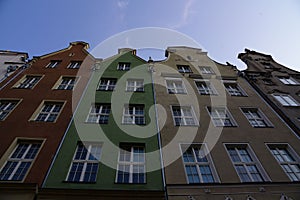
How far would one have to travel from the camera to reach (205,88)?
18.8 meters

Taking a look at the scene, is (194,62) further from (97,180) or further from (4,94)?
(4,94)

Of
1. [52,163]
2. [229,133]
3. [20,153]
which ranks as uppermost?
[229,133]

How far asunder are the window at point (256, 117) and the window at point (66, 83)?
14.8 metres

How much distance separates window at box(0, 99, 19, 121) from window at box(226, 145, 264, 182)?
15.6 metres

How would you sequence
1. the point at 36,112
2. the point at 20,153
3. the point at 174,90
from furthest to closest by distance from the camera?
the point at 174,90 < the point at 36,112 < the point at 20,153

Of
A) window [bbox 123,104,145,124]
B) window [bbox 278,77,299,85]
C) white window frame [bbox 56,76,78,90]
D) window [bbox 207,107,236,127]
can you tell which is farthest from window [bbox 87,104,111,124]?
window [bbox 278,77,299,85]

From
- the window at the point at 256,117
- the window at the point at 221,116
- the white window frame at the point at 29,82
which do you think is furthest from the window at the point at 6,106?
the window at the point at 256,117

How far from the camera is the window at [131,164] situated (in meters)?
10.7

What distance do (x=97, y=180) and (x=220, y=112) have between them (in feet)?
34.9

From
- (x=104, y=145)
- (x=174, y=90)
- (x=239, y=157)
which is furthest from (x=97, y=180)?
(x=174, y=90)

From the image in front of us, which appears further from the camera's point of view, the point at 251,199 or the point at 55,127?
the point at 55,127

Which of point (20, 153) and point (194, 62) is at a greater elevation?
point (194, 62)

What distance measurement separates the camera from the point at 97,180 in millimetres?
10297

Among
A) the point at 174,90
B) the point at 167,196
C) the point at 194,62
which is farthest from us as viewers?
A: the point at 194,62
